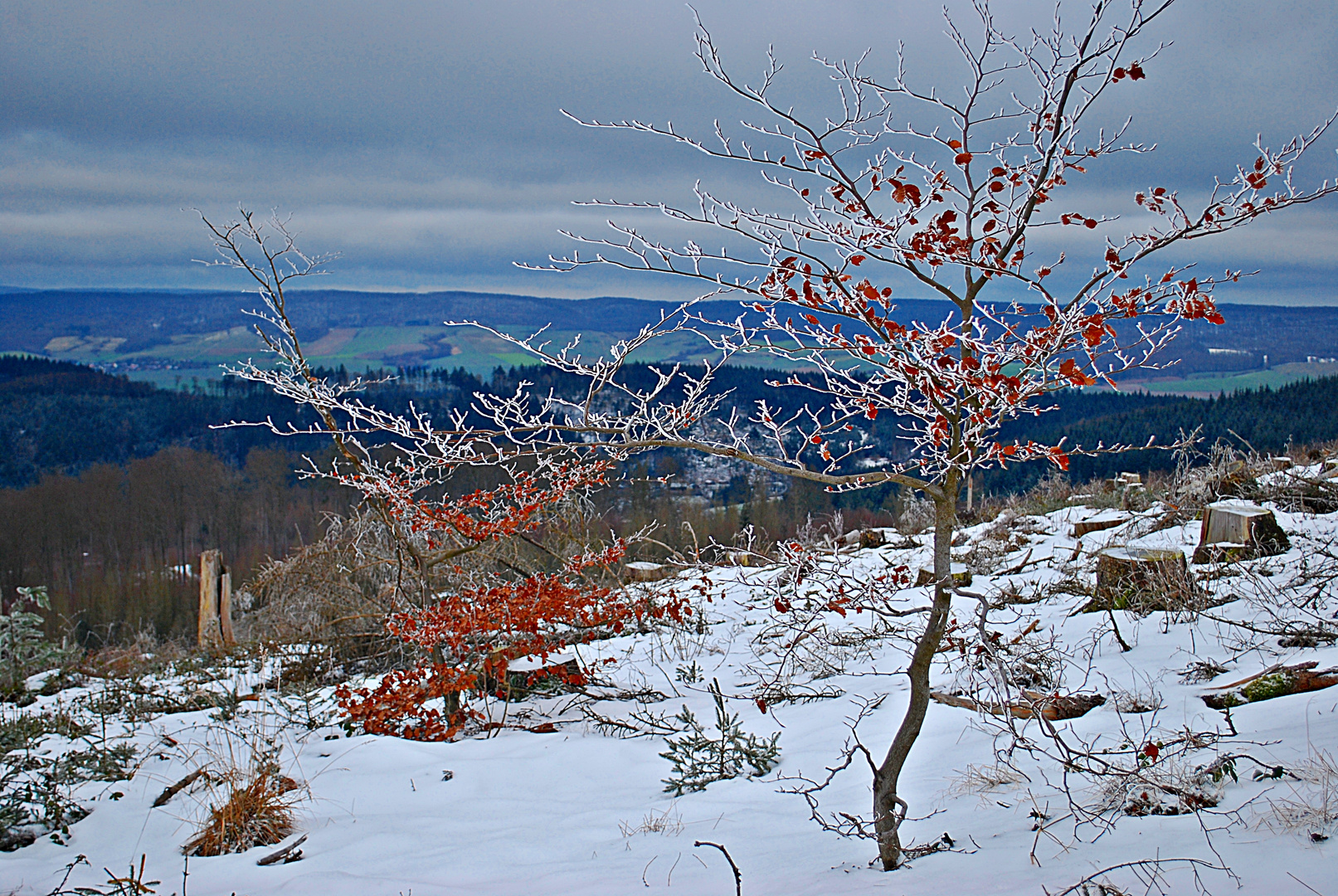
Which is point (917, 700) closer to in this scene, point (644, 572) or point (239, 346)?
point (644, 572)

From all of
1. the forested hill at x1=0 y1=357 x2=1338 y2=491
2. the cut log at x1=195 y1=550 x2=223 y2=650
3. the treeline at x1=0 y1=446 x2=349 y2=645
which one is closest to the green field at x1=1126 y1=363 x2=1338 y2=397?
the forested hill at x1=0 y1=357 x2=1338 y2=491

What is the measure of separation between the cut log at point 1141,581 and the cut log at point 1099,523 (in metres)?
2.62

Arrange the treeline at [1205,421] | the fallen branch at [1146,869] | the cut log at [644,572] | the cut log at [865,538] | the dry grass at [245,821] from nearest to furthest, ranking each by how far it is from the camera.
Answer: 1. the fallen branch at [1146,869]
2. the dry grass at [245,821]
3. the cut log at [644,572]
4. the cut log at [865,538]
5. the treeline at [1205,421]

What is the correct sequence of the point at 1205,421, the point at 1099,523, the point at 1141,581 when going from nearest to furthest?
the point at 1141,581 < the point at 1099,523 < the point at 1205,421

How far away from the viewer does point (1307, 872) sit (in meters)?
2.01

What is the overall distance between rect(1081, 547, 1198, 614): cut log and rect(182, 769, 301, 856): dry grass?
4895 mm

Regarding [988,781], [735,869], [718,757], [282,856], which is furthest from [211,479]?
[735,869]

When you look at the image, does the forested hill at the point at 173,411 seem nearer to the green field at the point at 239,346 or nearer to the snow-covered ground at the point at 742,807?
the green field at the point at 239,346

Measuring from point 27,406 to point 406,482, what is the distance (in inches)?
3586

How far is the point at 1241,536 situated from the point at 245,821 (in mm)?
6950

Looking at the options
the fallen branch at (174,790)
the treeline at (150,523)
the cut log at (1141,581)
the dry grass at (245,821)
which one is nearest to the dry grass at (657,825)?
A: the dry grass at (245,821)

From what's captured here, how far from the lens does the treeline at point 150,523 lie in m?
49.1

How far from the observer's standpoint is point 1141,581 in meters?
5.66

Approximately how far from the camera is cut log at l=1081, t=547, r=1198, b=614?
17.2 feet
